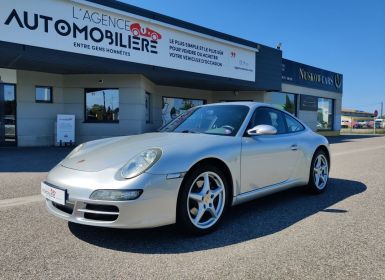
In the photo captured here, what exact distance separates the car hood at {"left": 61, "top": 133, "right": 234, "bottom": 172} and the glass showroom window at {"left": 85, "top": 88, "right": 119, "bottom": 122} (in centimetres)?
1001

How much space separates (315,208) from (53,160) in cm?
708

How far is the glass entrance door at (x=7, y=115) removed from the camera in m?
12.8

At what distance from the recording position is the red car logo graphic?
1238 cm

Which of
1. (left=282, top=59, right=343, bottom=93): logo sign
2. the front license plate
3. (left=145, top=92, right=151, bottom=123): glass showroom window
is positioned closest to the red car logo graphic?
(left=145, top=92, right=151, bottom=123): glass showroom window

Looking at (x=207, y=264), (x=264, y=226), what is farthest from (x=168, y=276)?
(x=264, y=226)

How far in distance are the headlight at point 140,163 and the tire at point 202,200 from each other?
0.38m

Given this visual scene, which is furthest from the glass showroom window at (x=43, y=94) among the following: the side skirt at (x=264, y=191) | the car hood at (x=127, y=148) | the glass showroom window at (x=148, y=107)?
the side skirt at (x=264, y=191)

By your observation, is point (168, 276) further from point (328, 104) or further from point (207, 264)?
point (328, 104)

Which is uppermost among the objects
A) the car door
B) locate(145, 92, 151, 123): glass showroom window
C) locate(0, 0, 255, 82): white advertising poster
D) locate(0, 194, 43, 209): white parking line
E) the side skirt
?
locate(0, 0, 255, 82): white advertising poster

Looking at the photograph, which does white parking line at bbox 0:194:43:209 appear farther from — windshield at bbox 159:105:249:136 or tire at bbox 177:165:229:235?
tire at bbox 177:165:229:235

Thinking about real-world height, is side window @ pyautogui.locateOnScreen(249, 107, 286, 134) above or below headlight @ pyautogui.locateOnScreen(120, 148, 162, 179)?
above

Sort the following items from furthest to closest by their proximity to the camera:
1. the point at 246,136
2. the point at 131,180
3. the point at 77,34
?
1. the point at 77,34
2. the point at 246,136
3. the point at 131,180

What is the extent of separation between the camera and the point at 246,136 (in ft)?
13.8

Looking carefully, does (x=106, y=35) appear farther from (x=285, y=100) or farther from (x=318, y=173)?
(x=285, y=100)
